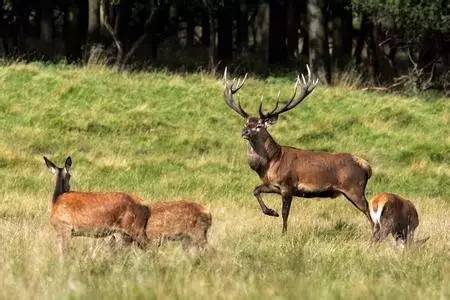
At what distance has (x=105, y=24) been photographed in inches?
953

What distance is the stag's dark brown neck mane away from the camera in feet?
38.7

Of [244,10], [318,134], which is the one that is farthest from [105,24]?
[244,10]

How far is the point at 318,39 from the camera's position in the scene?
25125 millimetres

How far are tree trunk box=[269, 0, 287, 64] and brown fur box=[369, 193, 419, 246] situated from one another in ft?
72.8

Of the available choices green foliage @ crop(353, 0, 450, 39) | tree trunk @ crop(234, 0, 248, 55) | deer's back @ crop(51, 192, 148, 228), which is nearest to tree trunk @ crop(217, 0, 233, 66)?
tree trunk @ crop(234, 0, 248, 55)

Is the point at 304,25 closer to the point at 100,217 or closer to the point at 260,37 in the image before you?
the point at 260,37

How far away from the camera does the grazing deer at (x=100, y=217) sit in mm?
8156

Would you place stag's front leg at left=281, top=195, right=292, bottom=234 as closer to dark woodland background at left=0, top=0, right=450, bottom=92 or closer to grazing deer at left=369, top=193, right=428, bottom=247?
grazing deer at left=369, top=193, right=428, bottom=247

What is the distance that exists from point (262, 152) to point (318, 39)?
45.0 ft

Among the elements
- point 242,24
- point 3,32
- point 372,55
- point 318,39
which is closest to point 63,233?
point 318,39

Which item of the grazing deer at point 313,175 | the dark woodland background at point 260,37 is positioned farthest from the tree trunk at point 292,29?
the grazing deer at point 313,175

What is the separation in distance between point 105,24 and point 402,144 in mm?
8644

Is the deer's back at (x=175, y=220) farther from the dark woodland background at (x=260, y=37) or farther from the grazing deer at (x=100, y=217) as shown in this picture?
the dark woodland background at (x=260, y=37)

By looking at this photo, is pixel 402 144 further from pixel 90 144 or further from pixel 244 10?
pixel 244 10
